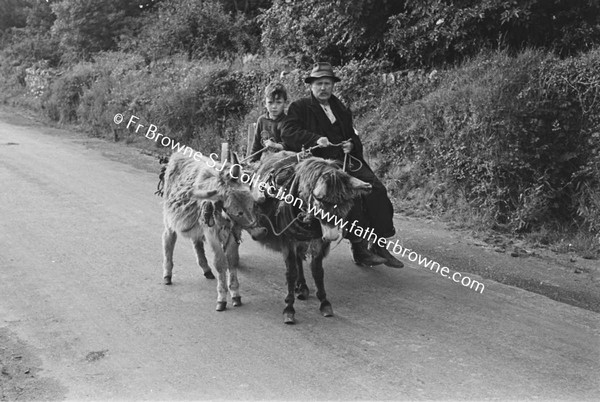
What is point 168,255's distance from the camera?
6578 millimetres

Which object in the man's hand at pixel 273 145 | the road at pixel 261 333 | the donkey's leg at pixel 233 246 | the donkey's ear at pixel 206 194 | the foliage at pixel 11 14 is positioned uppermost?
the foliage at pixel 11 14

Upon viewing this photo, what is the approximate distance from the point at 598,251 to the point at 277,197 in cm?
404

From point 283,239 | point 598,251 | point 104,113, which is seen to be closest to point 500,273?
point 598,251

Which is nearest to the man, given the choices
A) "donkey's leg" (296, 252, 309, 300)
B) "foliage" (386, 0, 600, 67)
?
"donkey's leg" (296, 252, 309, 300)

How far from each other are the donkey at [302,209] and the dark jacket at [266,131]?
2.10ft

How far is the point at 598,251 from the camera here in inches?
291

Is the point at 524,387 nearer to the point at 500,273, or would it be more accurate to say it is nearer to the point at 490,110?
the point at 500,273

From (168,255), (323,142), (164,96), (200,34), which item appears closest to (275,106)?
(323,142)

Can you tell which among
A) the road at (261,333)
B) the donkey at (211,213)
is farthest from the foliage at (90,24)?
the donkey at (211,213)

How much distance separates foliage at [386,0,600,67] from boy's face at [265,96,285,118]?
4.79 m

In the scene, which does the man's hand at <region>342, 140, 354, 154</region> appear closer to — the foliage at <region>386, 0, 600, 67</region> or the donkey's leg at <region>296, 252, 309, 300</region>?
the donkey's leg at <region>296, 252, 309, 300</region>

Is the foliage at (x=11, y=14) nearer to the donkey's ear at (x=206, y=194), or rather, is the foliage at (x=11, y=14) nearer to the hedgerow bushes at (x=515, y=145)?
the hedgerow bushes at (x=515, y=145)

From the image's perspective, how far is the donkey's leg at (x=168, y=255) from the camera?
655 cm

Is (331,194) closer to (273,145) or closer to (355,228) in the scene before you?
(355,228)
